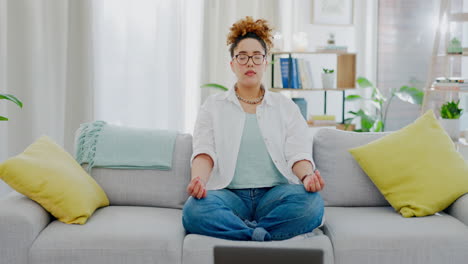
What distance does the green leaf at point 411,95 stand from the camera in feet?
16.5

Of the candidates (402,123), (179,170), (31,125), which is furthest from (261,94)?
(402,123)

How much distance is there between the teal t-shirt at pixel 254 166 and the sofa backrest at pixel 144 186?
0.92ft

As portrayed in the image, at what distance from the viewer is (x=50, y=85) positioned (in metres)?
4.07

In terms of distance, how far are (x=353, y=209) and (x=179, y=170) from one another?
30.5 inches

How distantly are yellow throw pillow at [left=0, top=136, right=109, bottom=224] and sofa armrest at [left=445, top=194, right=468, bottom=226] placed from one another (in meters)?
1.45

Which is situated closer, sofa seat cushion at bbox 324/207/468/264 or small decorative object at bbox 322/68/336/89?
sofa seat cushion at bbox 324/207/468/264

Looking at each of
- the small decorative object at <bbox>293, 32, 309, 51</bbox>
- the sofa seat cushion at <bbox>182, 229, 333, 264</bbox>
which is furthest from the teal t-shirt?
the small decorative object at <bbox>293, 32, 309, 51</bbox>

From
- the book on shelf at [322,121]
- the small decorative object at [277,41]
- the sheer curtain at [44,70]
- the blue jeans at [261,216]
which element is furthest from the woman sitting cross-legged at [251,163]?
the book on shelf at [322,121]

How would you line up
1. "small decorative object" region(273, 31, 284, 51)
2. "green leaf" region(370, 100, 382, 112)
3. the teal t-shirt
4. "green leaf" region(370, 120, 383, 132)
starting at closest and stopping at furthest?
the teal t-shirt → "small decorative object" region(273, 31, 284, 51) → "green leaf" region(370, 120, 383, 132) → "green leaf" region(370, 100, 382, 112)

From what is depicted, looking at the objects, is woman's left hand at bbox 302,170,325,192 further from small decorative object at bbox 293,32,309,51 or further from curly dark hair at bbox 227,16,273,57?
small decorative object at bbox 293,32,309,51

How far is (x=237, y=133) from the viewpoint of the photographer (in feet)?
8.10

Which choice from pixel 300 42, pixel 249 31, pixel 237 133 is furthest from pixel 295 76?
pixel 237 133

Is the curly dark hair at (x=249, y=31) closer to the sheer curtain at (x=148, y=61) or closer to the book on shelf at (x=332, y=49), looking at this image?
the sheer curtain at (x=148, y=61)

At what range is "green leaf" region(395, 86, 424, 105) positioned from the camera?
16.5ft
